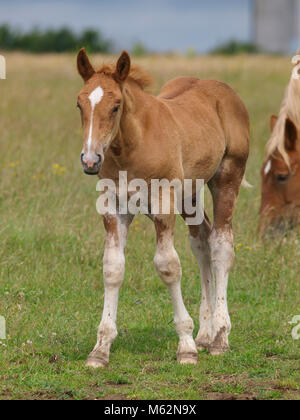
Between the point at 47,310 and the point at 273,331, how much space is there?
1.77m

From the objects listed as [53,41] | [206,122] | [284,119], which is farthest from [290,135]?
[53,41]

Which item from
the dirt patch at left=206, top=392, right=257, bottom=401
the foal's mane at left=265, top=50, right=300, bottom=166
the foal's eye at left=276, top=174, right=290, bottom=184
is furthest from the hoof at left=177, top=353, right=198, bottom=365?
the foal's mane at left=265, top=50, right=300, bottom=166

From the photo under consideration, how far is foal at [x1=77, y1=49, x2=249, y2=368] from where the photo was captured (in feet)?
15.6

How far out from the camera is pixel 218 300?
223 inches

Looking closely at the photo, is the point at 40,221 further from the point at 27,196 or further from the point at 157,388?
the point at 157,388

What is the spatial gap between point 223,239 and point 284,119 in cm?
269

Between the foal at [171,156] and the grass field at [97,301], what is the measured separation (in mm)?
283

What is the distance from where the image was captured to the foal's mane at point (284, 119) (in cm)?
813

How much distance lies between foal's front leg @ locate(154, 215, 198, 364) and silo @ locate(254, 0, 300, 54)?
160 ft

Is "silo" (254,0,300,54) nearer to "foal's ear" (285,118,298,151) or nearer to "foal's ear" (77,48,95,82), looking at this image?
"foal's ear" (285,118,298,151)

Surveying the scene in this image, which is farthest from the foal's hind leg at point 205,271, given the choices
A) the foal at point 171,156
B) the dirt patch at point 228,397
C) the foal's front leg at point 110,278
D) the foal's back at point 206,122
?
the dirt patch at point 228,397
